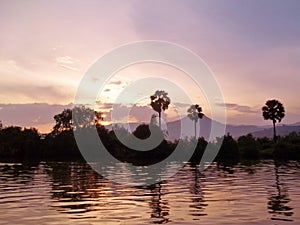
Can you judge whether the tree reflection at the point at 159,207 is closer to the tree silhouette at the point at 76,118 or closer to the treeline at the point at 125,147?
the treeline at the point at 125,147

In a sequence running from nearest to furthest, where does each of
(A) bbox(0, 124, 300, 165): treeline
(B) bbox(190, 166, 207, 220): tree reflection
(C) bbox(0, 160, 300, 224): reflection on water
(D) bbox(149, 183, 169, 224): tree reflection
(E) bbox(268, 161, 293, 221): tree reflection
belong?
(C) bbox(0, 160, 300, 224): reflection on water, (D) bbox(149, 183, 169, 224): tree reflection, (E) bbox(268, 161, 293, 221): tree reflection, (B) bbox(190, 166, 207, 220): tree reflection, (A) bbox(0, 124, 300, 165): treeline

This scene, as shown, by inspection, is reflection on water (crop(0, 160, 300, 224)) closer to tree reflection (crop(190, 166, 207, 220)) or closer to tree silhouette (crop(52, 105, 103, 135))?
tree reflection (crop(190, 166, 207, 220))

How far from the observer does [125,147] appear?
104312 millimetres

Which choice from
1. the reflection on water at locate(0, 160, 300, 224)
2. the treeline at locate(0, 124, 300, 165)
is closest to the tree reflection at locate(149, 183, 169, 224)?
the reflection on water at locate(0, 160, 300, 224)

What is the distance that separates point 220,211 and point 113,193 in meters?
9.86

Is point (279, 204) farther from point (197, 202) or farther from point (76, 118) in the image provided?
point (76, 118)

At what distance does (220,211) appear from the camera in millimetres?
20719

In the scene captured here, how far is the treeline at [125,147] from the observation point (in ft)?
324

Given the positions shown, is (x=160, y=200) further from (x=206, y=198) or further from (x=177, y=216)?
(x=177, y=216)

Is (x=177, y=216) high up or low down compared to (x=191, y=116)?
down

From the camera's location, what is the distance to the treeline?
98.6 m

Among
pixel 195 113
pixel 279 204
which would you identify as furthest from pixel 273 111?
pixel 279 204

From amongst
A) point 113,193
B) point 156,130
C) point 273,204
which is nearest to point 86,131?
point 156,130

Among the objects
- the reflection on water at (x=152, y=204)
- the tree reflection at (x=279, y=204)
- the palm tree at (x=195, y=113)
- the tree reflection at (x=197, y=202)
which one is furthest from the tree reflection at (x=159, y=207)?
the palm tree at (x=195, y=113)
